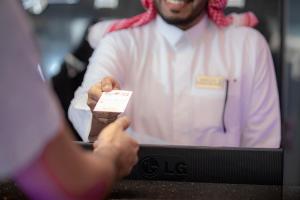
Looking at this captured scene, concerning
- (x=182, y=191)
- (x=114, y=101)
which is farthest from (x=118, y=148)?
(x=182, y=191)

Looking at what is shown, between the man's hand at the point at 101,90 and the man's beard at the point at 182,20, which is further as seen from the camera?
the man's beard at the point at 182,20

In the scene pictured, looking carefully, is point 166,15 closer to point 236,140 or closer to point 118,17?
point 118,17

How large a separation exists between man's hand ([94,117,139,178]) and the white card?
0.34 m

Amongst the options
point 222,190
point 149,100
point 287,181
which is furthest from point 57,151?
point 149,100

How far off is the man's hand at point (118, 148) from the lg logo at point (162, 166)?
1.81 feet

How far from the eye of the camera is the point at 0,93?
26.5 inches

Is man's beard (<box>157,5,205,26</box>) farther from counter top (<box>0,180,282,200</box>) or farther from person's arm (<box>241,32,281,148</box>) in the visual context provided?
counter top (<box>0,180,282,200</box>)

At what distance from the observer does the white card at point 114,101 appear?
4.30ft

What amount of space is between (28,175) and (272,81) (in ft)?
3.61

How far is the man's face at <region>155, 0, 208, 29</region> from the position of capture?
5.57 feet

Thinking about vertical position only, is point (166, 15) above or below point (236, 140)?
above

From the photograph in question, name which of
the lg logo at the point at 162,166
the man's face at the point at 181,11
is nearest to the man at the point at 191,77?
the man's face at the point at 181,11

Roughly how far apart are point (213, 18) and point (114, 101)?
1.69 ft

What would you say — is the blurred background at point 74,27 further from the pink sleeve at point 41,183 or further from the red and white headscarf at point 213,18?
the pink sleeve at point 41,183
